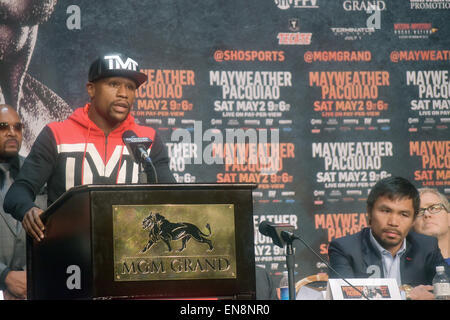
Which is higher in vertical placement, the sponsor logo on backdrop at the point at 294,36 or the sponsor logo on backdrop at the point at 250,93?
the sponsor logo on backdrop at the point at 294,36

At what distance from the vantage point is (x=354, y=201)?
6.21 meters

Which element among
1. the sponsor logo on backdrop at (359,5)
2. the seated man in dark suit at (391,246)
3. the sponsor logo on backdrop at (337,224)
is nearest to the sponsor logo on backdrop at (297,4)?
the sponsor logo on backdrop at (359,5)

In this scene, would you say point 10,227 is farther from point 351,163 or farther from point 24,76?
point 351,163

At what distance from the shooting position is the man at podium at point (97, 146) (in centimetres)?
421

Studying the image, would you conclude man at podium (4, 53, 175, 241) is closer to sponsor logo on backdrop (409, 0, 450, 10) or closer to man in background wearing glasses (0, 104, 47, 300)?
man in background wearing glasses (0, 104, 47, 300)

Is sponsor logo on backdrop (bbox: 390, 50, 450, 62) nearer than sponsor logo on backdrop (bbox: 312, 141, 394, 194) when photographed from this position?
No

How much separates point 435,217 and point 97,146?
10.5 feet

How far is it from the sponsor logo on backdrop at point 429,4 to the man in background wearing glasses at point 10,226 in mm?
3514

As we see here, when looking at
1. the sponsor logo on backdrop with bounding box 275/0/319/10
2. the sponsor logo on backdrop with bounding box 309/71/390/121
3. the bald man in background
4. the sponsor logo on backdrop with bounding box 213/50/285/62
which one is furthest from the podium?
the sponsor logo on backdrop with bounding box 275/0/319/10

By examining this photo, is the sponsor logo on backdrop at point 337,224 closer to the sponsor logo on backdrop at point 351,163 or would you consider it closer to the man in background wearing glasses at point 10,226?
the sponsor logo on backdrop at point 351,163

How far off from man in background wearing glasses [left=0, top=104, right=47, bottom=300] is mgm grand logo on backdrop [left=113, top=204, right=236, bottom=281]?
2516 millimetres

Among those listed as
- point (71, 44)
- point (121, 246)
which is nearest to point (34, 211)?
point (121, 246)

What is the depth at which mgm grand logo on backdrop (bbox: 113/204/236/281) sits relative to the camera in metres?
2.93
